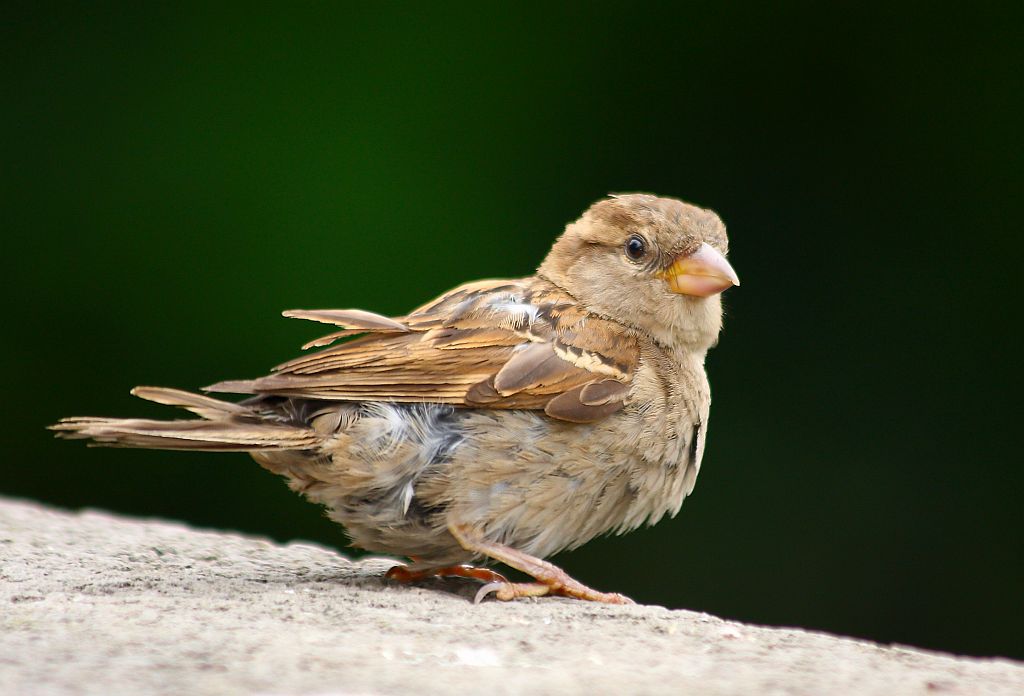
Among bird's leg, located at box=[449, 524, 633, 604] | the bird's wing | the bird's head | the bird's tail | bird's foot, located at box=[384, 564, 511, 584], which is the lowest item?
bird's foot, located at box=[384, 564, 511, 584]

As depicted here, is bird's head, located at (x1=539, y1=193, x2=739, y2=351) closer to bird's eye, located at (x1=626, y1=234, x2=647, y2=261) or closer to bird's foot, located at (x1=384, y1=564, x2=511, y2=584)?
bird's eye, located at (x1=626, y1=234, x2=647, y2=261)

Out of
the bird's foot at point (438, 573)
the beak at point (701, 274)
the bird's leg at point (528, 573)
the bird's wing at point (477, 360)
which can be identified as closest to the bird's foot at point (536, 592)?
the bird's leg at point (528, 573)

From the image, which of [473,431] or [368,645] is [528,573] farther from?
[368,645]

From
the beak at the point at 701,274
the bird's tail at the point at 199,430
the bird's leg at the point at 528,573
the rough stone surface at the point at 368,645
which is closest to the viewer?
the rough stone surface at the point at 368,645

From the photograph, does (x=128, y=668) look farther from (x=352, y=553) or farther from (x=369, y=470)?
(x=352, y=553)

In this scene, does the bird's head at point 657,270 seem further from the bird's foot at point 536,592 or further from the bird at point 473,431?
the bird's foot at point 536,592

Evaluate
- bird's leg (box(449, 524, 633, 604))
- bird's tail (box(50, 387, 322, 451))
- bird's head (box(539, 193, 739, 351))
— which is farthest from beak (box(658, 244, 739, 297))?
bird's tail (box(50, 387, 322, 451))

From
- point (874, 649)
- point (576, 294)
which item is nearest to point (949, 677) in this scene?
point (874, 649)
